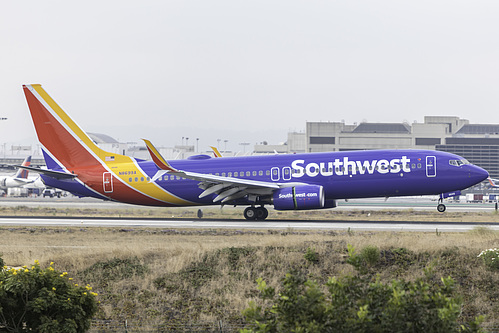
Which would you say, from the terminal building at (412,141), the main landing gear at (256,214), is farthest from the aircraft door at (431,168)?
the terminal building at (412,141)

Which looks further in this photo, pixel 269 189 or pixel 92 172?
pixel 92 172

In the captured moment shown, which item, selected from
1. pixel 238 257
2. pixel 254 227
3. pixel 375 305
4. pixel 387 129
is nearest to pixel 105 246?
pixel 238 257

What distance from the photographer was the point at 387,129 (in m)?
164

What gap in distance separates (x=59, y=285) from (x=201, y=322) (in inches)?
225

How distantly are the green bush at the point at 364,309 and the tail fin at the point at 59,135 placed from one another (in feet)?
108

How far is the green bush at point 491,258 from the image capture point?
21.9m

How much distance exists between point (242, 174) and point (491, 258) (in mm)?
19977

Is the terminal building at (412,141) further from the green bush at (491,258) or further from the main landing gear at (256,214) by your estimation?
the green bush at (491,258)

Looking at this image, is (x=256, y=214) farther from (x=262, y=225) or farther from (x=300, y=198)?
(x=300, y=198)

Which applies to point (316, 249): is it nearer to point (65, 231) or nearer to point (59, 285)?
point (59, 285)

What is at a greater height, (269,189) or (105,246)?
(269,189)

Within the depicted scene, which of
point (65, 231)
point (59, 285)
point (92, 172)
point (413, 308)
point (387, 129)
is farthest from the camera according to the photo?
point (387, 129)

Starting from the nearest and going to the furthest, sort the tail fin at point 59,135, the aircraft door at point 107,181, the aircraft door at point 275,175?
the aircraft door at point 275,175 < the aircraft door at point 107,181 < the tail fin at point 59,135

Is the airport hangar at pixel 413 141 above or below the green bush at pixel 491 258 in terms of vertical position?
above
